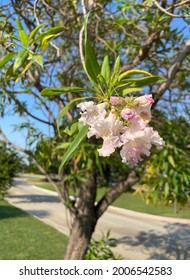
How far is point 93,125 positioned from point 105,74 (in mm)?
204

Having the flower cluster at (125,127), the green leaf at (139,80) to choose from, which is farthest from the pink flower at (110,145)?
the green leaf at (139,80)

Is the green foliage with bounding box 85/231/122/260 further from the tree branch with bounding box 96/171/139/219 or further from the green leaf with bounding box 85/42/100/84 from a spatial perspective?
the green leaf with bounding box 85/42/100/84

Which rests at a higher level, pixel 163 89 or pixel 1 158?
pixel 163 89

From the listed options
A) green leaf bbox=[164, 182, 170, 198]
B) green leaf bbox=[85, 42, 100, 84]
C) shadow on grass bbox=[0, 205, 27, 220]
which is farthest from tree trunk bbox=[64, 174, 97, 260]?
shadow on grass bbox=[0, 205, 27, 220]

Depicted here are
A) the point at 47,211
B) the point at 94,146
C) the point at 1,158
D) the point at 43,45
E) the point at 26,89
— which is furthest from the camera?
the point at 47,211

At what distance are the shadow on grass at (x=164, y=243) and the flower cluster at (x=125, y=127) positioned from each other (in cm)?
607

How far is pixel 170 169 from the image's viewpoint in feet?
9.52

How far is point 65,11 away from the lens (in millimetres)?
3775

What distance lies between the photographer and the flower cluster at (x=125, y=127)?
0.82 metres

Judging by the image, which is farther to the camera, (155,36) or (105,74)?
(155,36)

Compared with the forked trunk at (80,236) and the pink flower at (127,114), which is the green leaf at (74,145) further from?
the forked trunk at (80,236)

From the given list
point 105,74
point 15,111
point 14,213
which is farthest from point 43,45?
point 14,213

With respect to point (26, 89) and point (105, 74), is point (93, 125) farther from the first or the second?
point (26, 89)

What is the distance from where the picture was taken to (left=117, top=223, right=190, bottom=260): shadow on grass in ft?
22.6
